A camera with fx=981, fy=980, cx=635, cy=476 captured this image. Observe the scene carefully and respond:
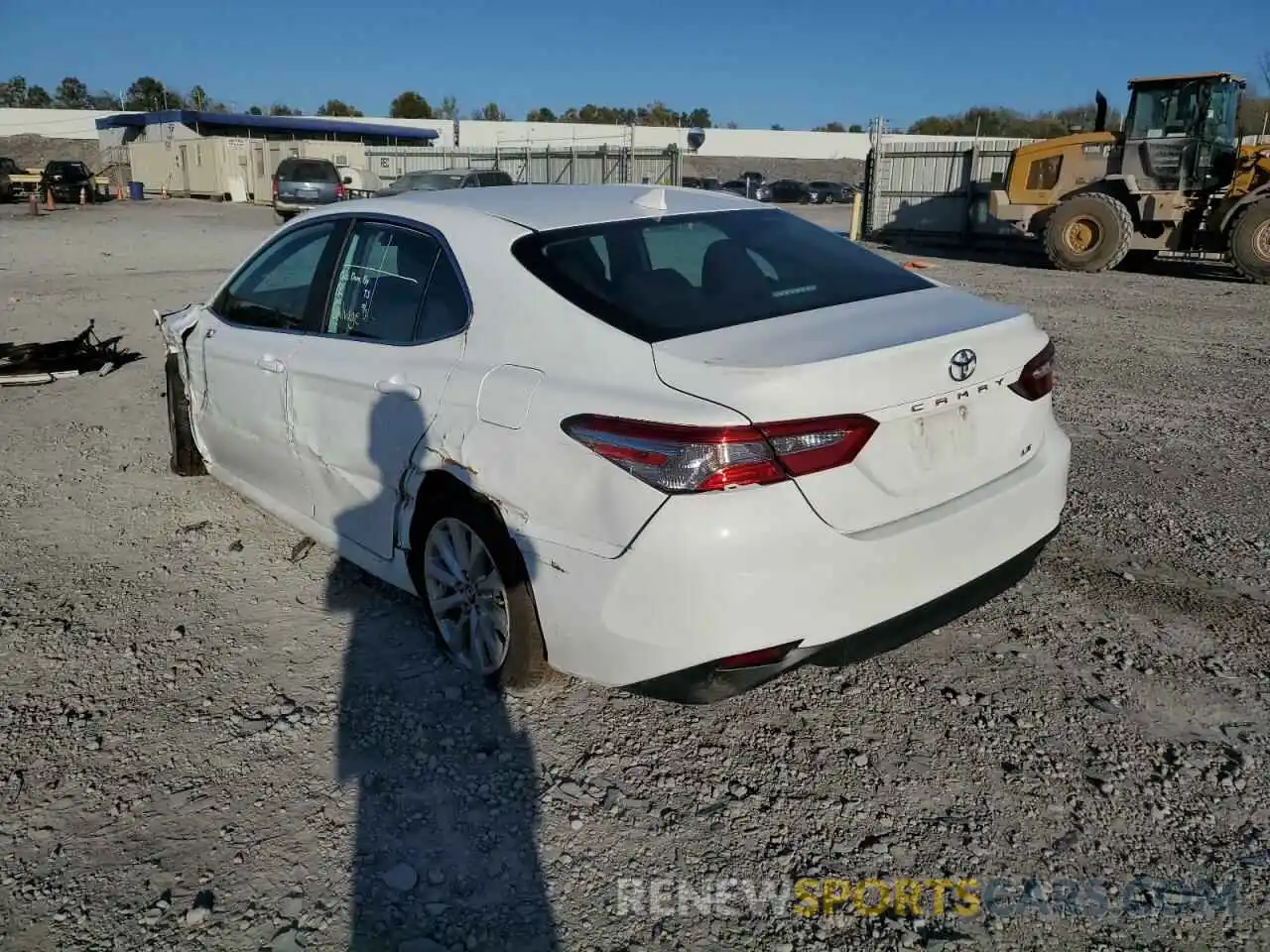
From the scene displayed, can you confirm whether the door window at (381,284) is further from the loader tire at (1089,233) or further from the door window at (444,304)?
the loader tire at (1089,233)

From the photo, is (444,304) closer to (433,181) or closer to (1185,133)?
(1185,133)

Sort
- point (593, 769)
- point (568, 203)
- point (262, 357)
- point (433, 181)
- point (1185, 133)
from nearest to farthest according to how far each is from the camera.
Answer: point (593, 769)
point (568, 203)
point (262, 357)
point (1185, 133)
point (433, 181)

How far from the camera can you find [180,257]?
18.2m

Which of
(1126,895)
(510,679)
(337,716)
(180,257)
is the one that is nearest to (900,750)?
(1126,895)

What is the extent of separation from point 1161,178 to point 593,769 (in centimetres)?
1680

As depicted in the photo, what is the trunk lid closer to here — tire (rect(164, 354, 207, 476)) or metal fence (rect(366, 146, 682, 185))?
tire (rect(164, 354, 207, 476))

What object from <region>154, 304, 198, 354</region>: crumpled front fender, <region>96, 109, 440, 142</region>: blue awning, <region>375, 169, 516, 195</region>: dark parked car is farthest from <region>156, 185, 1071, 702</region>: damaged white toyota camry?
<region>96, 109, 440, 142</region>: blue awning

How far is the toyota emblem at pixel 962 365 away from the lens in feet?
9.02

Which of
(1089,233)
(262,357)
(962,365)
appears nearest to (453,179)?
(1089,233)

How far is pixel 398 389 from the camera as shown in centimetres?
330

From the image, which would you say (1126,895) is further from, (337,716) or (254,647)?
(254,647)

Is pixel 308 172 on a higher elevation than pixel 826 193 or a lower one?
lower

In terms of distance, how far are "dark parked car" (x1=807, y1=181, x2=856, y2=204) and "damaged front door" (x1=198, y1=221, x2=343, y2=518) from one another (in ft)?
141

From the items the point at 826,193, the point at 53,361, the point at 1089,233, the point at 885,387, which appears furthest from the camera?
the point at 826,193
